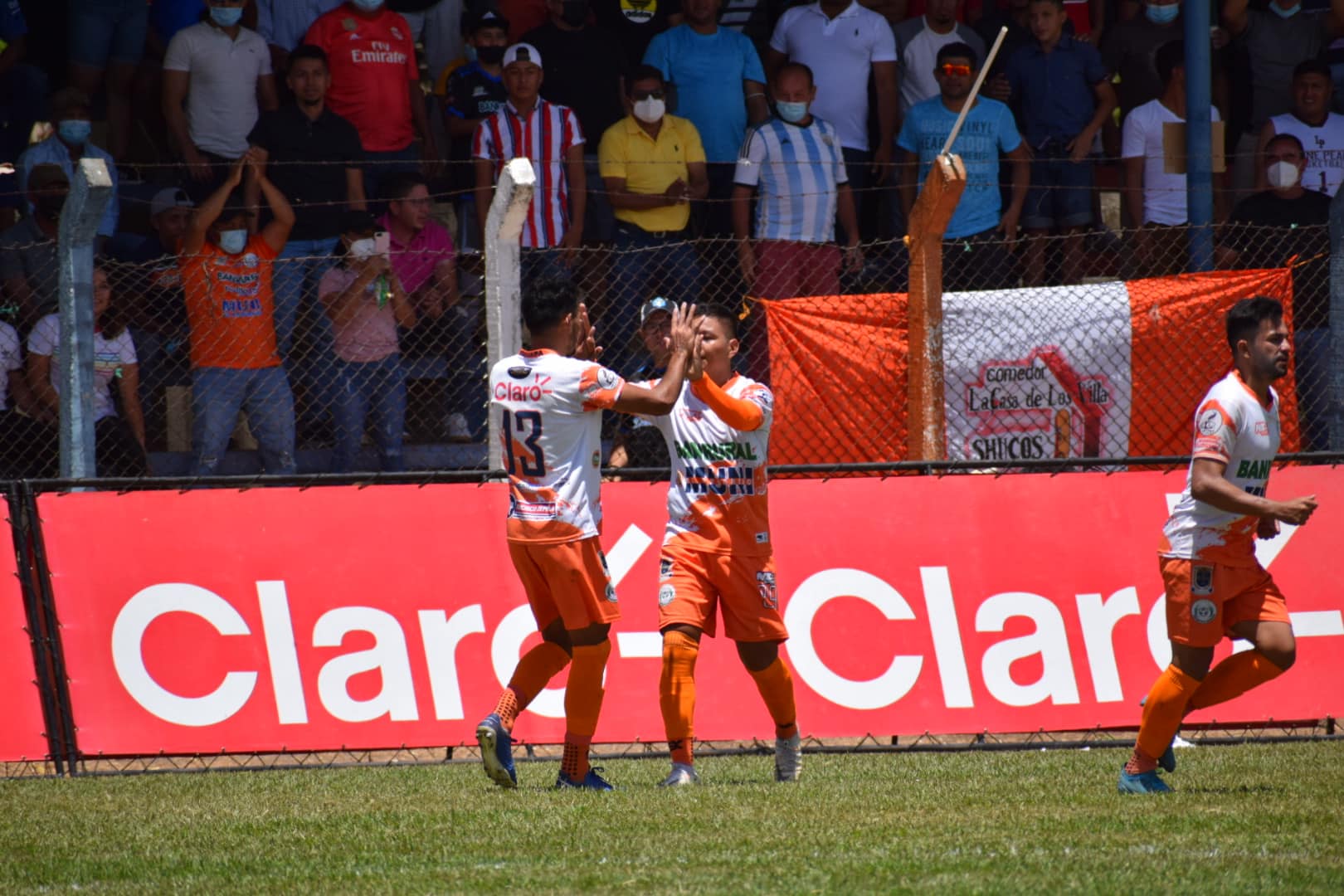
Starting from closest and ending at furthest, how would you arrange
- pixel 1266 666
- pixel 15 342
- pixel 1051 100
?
pixel 1266 666
pixel 15 342
pixel 1051 100

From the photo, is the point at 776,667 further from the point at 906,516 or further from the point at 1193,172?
the point at 1193,172

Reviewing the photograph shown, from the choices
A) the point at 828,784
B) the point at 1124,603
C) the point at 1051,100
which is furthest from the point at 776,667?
the point at 1051,100

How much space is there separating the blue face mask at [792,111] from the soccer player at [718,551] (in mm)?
5249

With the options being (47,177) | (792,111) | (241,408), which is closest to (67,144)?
(47,177)

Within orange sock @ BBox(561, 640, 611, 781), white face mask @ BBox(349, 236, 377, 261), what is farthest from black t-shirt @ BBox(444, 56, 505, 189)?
orange sock @ BBox(561, 640, 611, 781)

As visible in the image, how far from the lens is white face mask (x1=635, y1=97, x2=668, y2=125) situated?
39.1 ft

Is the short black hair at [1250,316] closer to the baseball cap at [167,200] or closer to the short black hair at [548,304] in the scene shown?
the short black hair at [548,304]

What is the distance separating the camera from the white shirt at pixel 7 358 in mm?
10805

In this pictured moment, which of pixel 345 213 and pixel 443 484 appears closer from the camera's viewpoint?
pixel 443 484

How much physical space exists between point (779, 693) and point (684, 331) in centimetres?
168

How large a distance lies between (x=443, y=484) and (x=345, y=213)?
3.61 m

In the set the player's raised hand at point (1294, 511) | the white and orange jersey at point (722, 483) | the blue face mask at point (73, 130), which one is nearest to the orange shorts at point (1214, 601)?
the player's raised hand at point (1294, 511)

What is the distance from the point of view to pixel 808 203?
38.7 feet

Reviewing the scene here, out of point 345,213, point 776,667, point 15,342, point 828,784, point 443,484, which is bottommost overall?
point 828,784
